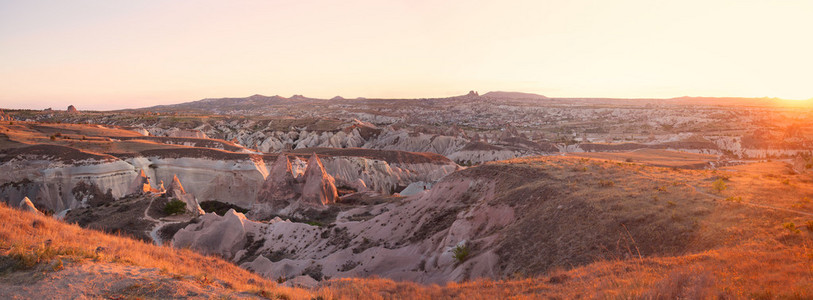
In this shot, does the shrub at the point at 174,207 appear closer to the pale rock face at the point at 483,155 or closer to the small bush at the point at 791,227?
the small bush at the point at 791,227

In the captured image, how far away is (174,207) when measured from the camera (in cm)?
3178

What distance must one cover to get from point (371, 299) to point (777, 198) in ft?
43.1

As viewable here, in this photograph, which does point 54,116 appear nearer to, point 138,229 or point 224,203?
point 224,203

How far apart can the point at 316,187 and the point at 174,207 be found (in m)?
11.4

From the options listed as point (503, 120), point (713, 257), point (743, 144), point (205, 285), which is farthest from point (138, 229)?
point (503, 120)

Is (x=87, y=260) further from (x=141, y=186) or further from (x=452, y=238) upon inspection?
(x=141, y=186)

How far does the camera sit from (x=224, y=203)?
44562 millimetres

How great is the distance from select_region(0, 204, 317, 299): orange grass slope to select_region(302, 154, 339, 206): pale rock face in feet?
82.6

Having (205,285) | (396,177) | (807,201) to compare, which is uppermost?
(807,201)

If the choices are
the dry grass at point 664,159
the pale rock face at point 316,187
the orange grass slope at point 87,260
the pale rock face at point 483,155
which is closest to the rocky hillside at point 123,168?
the pale rock face at point 316,187

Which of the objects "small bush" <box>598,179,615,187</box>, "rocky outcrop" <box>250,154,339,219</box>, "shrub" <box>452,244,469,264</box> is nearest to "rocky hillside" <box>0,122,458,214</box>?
"rocky outcrop" <box>250,154,339,219</box>

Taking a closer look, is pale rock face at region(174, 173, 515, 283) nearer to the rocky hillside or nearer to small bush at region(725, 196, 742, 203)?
small bush at region(725, 196, 742, 203)

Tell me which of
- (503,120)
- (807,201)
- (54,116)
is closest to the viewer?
(807,201)

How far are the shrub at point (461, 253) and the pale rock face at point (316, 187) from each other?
23932 mm
